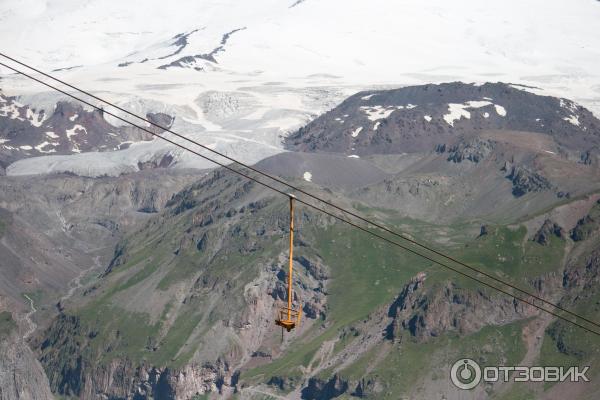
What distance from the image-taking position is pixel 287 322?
2894 inches
